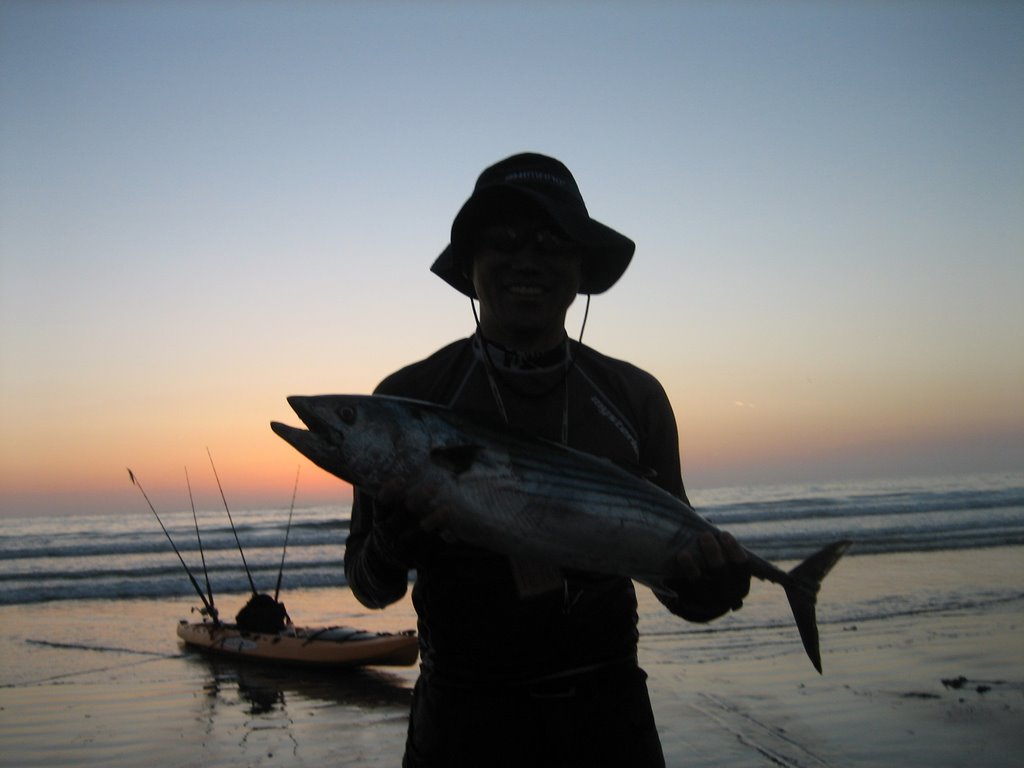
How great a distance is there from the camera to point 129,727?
28.3 feet

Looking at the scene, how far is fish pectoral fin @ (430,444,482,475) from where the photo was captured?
2.42 m

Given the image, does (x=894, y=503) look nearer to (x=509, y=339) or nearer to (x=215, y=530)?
(x=215, y=530)

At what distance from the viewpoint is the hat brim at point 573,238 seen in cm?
279

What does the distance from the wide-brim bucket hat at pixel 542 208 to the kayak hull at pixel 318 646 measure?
8287mm

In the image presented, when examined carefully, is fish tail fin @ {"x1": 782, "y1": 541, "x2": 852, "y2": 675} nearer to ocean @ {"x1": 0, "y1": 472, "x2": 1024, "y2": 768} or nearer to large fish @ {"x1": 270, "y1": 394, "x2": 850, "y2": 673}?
large fish @ {"x1": 270, "y1": 394, "x2": 850, "y2": 673}

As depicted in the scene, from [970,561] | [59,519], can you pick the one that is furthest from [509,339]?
[59,519]

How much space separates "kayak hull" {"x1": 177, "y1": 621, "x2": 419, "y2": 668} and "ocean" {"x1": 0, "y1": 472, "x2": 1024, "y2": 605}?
780cm

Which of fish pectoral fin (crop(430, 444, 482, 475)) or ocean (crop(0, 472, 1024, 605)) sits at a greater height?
fish pectoral fin (crop(430, 444, 482, 475))

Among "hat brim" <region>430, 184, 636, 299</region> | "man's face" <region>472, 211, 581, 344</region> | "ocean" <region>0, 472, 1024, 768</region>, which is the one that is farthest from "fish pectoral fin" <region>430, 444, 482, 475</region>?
"ocean" <region>0, 472, 1024, 768</region>

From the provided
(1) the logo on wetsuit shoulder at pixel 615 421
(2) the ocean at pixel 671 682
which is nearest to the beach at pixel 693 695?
(2) the ocean at pixel 671 682

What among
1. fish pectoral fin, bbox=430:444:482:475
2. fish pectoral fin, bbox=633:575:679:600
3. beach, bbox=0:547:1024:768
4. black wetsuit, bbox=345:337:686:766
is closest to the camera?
fish pectoral fin, bbox=430:444:482:475

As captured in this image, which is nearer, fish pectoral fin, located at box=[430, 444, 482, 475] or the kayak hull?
fish pectoral fin, located at box=[430, 444, 482, 475]

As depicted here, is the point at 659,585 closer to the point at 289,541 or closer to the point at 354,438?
the point at 354,438

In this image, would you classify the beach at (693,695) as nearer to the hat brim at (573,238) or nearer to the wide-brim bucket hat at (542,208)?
the hat brim at (573,238)
